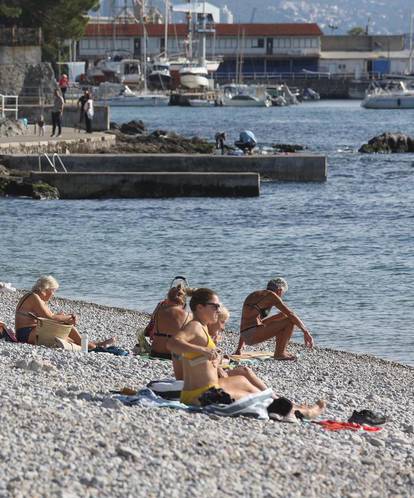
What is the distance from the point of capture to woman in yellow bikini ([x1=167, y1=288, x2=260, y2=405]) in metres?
9.76

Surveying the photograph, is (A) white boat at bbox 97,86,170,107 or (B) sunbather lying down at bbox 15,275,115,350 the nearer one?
(B) sunbather lying down at bbox 15,275,115,350

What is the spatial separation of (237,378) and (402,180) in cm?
3392

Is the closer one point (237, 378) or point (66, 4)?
point (237, 378)

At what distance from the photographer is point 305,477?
803 cm

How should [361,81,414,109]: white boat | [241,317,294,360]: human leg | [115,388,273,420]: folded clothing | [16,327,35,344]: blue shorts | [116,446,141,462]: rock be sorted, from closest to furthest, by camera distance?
[116,446,141,462]: rock → [115,388,273,420]: folded clothing → [16,327,35,344]: blue shorts → [241,317,294,360]: human leg → [361,81,414,109]: white boat

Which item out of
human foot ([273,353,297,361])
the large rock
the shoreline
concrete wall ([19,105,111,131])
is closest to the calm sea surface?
the shoreline

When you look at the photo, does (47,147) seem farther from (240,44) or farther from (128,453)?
(240,44)

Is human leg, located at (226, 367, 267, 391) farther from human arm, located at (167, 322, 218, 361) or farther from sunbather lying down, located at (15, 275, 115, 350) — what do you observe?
sunbather lying down, located at (15, 275, 115, 350)

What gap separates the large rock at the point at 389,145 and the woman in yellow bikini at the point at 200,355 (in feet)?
152

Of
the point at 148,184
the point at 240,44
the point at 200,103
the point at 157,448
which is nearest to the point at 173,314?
the point at 157,448

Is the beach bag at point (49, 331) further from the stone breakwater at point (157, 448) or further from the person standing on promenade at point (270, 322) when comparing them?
the person standing on promenade at point (270, 322)

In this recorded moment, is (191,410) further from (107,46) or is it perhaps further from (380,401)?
(107,46)

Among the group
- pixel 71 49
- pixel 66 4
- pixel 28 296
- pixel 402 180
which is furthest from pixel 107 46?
pixel 28 296


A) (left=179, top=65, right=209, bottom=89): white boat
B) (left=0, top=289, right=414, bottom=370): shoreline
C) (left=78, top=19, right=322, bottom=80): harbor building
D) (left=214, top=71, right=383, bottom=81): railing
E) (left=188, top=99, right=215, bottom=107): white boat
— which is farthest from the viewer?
(left=78, top=19, right=322, bottom=80): harbor building
